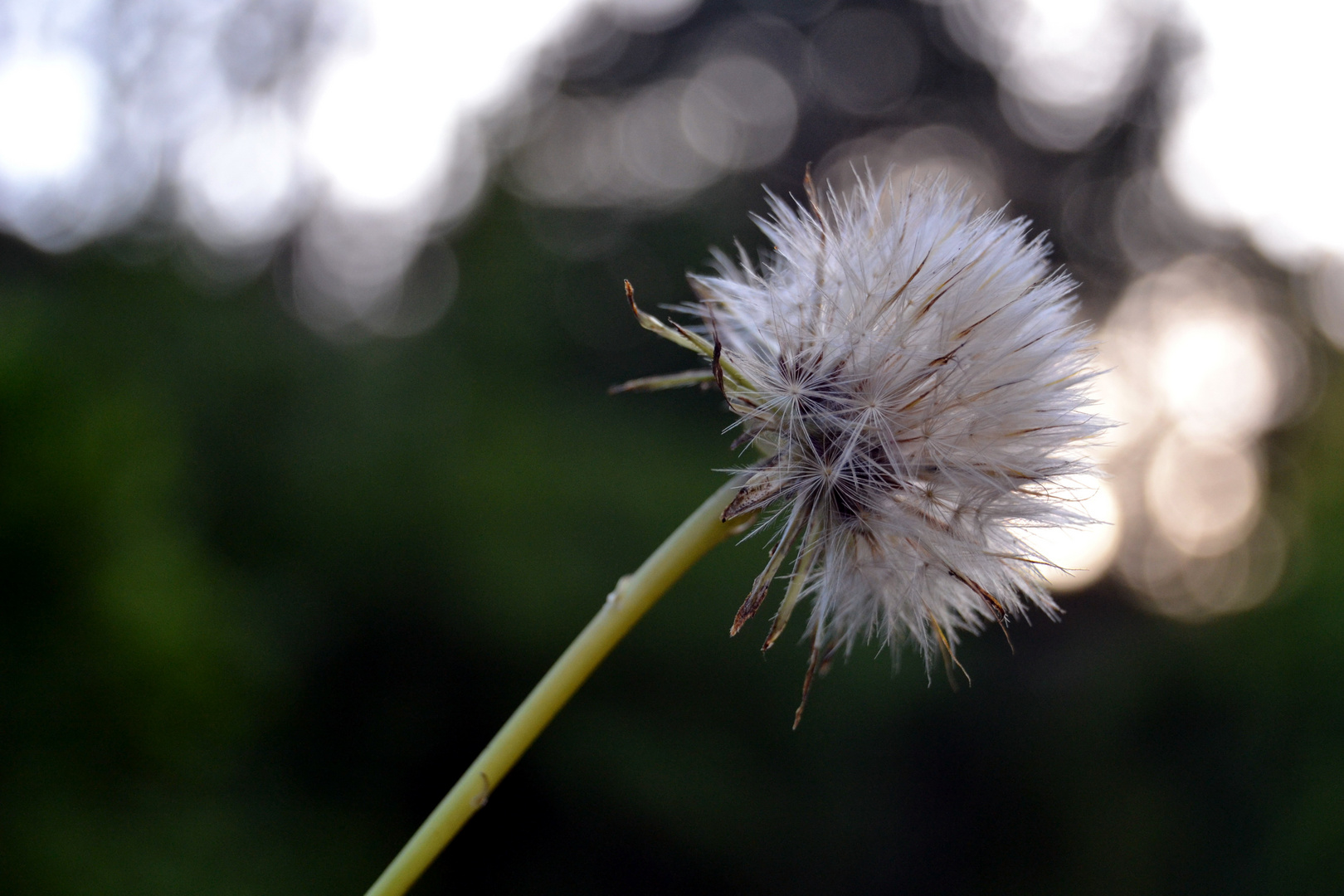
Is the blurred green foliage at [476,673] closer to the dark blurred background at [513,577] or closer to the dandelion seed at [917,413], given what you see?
the dark blurred background at [513,577]

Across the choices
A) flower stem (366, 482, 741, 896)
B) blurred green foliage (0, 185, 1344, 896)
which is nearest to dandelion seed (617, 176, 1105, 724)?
flower stem (366, 482, 741, 896)

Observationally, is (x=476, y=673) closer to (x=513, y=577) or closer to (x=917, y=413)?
(x=513, y=577)

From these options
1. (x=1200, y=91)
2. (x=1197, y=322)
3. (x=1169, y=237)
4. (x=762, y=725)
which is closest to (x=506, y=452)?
(x=762, y=725)

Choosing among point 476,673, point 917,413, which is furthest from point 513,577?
point 917,413

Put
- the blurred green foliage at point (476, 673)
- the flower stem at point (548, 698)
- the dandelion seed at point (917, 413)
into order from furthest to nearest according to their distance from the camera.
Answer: the blurred green foliage at point (476, 673)
the dandelion seed at point (917, 413)
the flower stem at point (548, 698)

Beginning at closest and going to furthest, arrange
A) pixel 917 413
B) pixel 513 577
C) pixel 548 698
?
pixel 548 698
pixel 917 413
pixel 513 577

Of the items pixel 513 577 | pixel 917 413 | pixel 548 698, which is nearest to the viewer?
pixel 548 698

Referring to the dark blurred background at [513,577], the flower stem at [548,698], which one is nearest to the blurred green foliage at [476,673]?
the dark blurred background at [513,577]

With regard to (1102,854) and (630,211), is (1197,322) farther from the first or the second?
(630,211)

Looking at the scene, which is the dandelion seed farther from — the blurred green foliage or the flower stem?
the blurred green foliage
